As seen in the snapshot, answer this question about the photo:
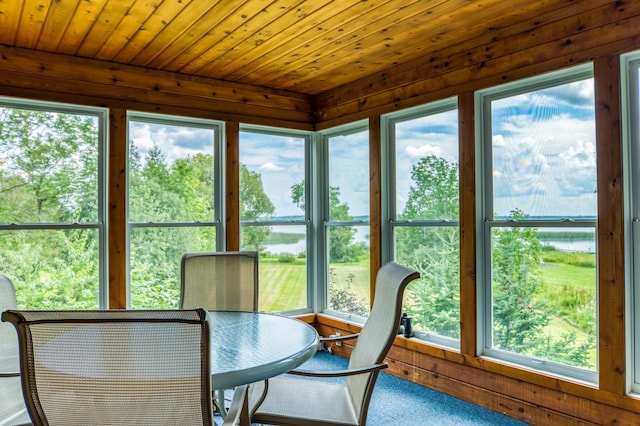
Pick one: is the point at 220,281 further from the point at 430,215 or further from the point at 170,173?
the point at 430,215

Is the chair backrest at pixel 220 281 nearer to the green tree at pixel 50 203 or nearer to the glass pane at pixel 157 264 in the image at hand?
the glass pane at pixel 157 264

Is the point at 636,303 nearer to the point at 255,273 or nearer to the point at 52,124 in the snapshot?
the point at 255,273

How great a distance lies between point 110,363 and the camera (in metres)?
1.19

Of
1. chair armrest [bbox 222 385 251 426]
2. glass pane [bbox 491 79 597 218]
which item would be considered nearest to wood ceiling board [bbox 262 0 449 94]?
glass pane [bbox 491 79 597 218]

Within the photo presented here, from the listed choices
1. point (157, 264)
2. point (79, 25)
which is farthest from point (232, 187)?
point (79, 25)

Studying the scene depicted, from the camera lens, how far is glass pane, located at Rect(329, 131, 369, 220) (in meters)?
4.30

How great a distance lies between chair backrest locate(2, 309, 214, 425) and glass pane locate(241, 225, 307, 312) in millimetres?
3138

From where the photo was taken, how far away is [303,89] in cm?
450

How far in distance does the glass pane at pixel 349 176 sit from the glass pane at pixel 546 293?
1459 mm

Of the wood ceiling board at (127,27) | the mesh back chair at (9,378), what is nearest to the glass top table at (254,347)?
the mesh back chair at (9,378)

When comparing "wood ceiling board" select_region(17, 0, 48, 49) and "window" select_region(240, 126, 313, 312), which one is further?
"window" select_region(240, 126, 313, 312)

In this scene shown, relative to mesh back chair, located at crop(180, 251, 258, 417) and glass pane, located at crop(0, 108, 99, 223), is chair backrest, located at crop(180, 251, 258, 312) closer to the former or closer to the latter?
mesh back chair, located at crop(180, 251, 258, 417)

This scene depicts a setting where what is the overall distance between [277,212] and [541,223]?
2509 millimetres

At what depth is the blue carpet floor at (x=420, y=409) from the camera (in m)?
2.91
